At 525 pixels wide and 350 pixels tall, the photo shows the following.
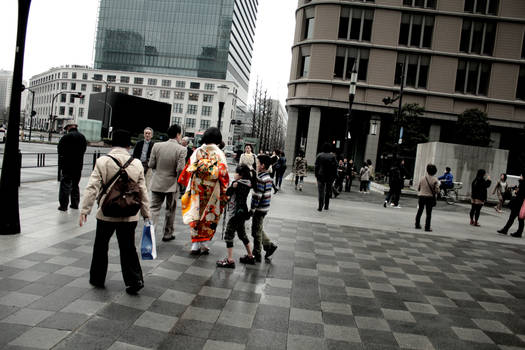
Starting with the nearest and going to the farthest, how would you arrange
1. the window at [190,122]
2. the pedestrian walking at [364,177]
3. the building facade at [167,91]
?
1. the pedestrian walking at [364,177]
2. the building facade at [167,91]
3. the window at [190,122]

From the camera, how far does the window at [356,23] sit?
38.8 meters

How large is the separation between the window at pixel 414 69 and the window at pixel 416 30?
1.30m

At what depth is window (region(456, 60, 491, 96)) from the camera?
38.2 metres

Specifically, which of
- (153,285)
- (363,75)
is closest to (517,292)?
(153,285)

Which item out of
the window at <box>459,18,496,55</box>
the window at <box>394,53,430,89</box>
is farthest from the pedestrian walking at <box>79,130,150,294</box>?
the window at <box>459,18,496,55</box>

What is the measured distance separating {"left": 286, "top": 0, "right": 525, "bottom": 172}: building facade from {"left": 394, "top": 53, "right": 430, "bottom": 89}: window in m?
0.09

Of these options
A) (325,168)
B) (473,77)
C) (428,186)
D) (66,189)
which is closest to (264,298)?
(66,189)

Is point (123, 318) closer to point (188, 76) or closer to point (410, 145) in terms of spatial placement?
point (410, 145)

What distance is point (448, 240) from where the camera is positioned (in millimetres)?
9781

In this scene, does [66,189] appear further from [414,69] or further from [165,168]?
[414,69]

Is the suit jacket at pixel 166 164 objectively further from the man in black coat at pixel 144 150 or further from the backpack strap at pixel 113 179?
the backpack strap at pixel 113 179

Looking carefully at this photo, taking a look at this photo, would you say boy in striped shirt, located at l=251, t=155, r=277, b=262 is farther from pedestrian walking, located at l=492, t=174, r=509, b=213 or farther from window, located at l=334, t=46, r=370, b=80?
window, located at l=334, t=46, r=370, b=80

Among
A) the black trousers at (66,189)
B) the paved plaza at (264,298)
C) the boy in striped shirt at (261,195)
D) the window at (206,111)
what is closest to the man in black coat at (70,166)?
the black trousers at (66,189)

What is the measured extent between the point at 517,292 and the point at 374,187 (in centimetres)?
2067
